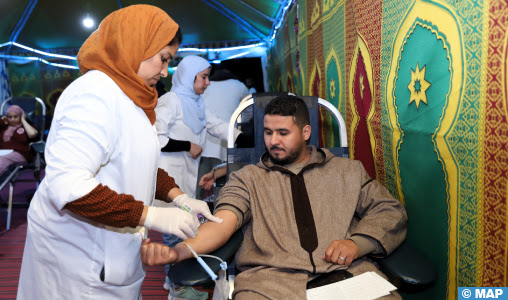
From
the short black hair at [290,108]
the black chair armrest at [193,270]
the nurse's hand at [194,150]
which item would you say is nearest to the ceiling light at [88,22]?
the nurse's hand at [194,150]

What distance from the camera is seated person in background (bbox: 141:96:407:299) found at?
133cm

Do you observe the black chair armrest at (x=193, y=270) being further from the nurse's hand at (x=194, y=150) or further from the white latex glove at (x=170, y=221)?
the nurse's hand at (x=194, y=150)

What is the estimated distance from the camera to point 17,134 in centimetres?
406

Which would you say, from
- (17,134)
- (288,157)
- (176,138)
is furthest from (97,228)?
(17,134)

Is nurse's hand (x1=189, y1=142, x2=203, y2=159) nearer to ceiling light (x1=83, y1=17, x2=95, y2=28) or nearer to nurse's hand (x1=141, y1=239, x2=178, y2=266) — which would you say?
nurse's hand (x1=141, y1=239, x2=178, y2=266)

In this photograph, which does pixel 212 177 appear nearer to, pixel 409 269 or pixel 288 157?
pixel 288 157

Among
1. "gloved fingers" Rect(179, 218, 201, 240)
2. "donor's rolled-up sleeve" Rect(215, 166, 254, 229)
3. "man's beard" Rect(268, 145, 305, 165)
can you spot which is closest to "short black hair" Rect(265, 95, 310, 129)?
"man's beard" Rect(268, 145, 305, 165)

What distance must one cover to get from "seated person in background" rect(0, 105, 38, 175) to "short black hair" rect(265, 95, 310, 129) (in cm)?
297

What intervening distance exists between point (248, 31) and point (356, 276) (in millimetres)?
6298

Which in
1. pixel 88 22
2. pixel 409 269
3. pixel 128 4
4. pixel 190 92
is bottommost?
pixel 409 269

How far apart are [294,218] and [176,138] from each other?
1.22 metres

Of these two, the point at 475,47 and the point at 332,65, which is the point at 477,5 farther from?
the point at 332,65

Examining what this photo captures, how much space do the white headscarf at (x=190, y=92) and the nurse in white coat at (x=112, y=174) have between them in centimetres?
134

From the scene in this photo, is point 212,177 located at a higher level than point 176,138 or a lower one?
lower
